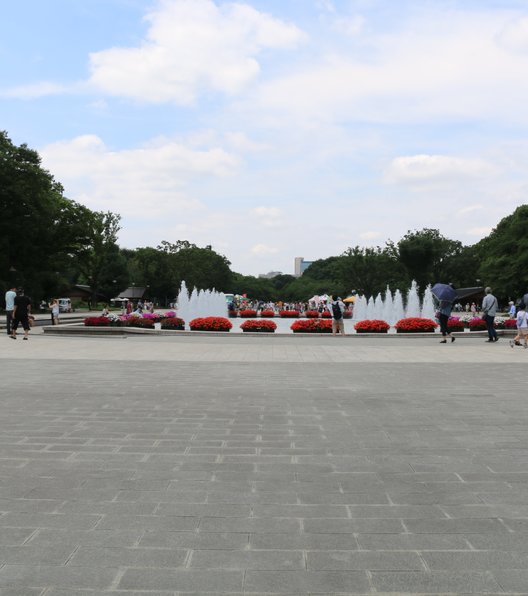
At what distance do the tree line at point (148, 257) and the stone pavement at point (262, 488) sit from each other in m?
33.3

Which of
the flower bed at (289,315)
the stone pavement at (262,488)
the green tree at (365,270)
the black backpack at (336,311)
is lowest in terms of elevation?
the stone pavement at (262,488)

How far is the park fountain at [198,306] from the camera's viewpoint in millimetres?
42688

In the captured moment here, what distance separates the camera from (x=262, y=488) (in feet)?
14.9

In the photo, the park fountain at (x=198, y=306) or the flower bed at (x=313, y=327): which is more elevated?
the park fountain at (x=198, y=306)

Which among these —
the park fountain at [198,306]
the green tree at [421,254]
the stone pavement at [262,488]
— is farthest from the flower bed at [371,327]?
the green tree at [421,254]

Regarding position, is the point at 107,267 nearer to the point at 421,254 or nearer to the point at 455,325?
the point at 421,254

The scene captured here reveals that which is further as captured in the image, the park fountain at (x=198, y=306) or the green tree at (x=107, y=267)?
the green tree at (x=107, y=267)

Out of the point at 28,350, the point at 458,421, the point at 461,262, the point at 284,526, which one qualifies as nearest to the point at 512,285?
the point at 461,262

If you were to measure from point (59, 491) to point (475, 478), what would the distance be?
3094 mm

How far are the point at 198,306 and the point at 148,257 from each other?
6298 centimetres

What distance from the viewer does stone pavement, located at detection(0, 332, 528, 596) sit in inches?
123

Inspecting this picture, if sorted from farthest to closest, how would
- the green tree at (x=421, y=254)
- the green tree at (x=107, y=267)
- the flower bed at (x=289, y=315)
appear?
1. the green tree at (x=107, y=267)
2. the green tree at (x=421, y=254)
3. the flower bed at (x=289, y=315)

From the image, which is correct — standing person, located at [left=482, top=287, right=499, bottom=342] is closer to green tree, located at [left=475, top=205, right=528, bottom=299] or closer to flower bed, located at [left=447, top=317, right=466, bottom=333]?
flower bed, located at [left=447, top=317, right=466, bottom=333]

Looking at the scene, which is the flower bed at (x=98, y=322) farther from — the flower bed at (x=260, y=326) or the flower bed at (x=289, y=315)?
the flower bed at (x=289, y=315)
